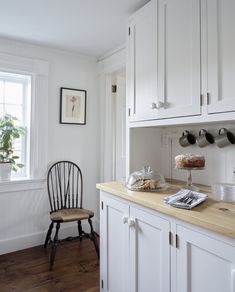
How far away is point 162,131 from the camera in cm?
206

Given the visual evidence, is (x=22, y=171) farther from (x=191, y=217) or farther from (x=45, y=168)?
(x=191, y=217)

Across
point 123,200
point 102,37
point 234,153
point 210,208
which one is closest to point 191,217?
point 210,208

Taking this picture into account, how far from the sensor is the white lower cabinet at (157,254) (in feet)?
3.12

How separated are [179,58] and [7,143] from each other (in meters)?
1.87

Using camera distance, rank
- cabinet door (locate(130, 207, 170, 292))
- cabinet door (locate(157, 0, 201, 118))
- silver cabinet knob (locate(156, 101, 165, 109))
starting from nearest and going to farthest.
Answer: cabinet door (locate(130, 207, 170, 292)) < cabinet door (locate(157, 0, 201, 118)) < silver cabinet knob (locate(156, 101, 165, 109))

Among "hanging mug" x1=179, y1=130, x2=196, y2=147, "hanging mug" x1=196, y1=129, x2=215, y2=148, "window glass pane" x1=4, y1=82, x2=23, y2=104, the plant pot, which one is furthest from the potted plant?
"hanging mug" x1=196, y1=129, x2=215, y2=148

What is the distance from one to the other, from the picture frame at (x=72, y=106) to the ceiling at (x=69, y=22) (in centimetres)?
49

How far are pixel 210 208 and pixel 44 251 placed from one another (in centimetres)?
207

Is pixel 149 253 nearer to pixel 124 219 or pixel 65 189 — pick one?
pixel 124 219

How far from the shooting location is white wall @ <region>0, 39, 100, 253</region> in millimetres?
2559

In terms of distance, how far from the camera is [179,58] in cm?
147

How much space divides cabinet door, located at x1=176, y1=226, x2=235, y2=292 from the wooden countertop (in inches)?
2.4

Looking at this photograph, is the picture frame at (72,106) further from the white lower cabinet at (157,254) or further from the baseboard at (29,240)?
the white lower cabinet at (157,254)

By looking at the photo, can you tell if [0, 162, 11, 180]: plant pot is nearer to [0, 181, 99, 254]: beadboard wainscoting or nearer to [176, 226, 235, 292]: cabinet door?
[0, 181, 99, 254]: beadboard wainscoting
